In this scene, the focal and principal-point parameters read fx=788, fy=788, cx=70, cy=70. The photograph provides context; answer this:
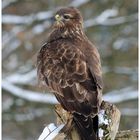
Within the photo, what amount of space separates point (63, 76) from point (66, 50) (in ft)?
0.89

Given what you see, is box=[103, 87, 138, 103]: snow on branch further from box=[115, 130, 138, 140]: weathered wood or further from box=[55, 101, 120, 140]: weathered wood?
box=[115, 130, 138, 140]: weathered wood

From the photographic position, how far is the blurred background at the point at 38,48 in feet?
44.2

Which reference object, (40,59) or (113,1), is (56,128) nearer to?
(40,59)

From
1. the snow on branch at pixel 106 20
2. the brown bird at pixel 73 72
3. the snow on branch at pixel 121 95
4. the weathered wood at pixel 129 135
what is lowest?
the weathered wood at pixel 129 135

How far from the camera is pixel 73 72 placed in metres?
5.18

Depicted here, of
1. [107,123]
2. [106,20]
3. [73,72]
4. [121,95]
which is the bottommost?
[107,123]

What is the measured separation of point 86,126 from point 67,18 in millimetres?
1587

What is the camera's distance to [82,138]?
442 centimetres

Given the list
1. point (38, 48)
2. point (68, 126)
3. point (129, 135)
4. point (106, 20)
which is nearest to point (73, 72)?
point (68, 126)

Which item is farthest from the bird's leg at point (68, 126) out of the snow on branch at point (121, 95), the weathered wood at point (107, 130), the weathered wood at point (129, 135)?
the snow on branch at point (121, 95)

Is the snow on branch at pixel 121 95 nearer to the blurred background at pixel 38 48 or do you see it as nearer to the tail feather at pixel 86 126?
the blurred background at pixel 38 48

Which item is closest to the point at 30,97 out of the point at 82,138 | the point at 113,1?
the point at 113,1

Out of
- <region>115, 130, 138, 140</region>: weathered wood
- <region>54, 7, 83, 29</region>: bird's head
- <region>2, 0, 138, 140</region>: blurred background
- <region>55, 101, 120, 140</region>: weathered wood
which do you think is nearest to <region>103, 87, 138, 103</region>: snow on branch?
<region>2, 0, 138, 140</region>: blurred background

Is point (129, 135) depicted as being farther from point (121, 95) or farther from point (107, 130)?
point (121, 95)
